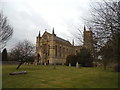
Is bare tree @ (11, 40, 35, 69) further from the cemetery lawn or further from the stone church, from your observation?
the stone church

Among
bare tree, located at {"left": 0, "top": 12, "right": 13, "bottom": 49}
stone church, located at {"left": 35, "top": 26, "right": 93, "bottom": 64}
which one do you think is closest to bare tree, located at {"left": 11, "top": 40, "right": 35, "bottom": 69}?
bare tree, located at {"left": 0, "top": 12, "right": 13, "bottom": 49}

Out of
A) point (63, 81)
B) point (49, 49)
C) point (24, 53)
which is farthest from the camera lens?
point (49, 49)

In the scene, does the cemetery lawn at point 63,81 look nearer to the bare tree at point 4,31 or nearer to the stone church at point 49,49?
the bare tree at point 4,31

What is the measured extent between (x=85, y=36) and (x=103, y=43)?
2.94 metres

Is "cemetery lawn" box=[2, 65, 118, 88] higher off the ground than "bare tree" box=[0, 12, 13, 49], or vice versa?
"bare tree" box=[0, 12, 13, 49]

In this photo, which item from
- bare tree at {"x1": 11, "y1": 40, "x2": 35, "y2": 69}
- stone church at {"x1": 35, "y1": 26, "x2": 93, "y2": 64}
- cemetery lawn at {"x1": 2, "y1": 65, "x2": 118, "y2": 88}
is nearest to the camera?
cemetery lawn at {"x1": 2, "y1": 65, "x2": 118, "y2": 88}

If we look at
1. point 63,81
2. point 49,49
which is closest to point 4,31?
point 63,81

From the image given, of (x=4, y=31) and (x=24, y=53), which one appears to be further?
(x=24, y=53)

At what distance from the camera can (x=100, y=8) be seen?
17.2 metres

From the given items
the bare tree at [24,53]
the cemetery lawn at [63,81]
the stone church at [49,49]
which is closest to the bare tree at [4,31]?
the cemetery lawn at [63,81]

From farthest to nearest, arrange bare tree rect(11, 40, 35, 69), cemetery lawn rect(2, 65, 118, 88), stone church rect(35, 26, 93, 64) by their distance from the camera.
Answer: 1. stone church rect(35, 26, 93, 64)
2. bare tree rect(11, 40, 35, 69)
3. cemetery lawn rect(2, 65, 118, 88)

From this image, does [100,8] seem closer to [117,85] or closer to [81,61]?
[117,85]

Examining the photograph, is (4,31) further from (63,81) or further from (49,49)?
(49,49)

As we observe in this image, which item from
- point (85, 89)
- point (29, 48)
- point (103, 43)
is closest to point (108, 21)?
point (103, 43)
